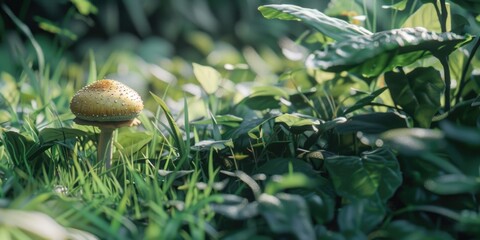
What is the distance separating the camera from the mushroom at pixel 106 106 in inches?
53.8

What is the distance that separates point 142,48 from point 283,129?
2.24 m

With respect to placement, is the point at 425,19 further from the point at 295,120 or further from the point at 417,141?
the point at 417,141

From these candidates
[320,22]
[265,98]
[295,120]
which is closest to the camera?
[320,22]

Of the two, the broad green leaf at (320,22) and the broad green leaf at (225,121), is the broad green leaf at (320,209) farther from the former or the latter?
the broad green leaf at (225,121)

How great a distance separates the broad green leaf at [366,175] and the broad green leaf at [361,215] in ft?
0.06

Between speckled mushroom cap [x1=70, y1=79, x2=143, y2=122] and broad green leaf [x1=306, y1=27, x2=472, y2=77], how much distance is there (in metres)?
0.47

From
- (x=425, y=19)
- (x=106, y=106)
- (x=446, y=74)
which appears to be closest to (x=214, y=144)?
(x=106, y=106)

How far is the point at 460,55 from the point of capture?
1.67 metres

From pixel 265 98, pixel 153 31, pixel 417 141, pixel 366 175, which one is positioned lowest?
pixel 153 31

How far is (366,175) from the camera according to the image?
1.15 metres

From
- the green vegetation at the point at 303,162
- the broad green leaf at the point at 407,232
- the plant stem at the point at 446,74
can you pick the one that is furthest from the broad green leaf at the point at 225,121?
the broad green leaf at the point at 407,232

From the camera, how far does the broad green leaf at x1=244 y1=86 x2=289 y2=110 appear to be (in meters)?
1.71

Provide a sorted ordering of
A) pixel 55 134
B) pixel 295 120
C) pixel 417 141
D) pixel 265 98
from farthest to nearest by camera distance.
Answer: pixel 265 98, pixel 55 134, pixel 295 120, pixel 417 141

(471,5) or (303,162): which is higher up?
(471,5)
